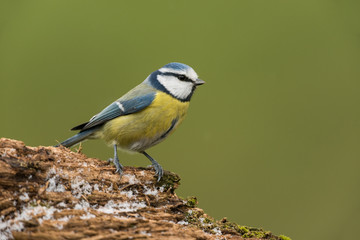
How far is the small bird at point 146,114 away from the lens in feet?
5.92

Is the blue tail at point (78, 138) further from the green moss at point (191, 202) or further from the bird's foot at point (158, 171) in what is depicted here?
the green moss at point (191, 202)

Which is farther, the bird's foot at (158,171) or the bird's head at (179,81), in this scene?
the bird's head at (179,81)

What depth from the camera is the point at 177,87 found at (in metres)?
1.90

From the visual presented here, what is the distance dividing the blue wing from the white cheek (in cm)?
8

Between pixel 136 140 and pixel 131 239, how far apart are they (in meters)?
0.63

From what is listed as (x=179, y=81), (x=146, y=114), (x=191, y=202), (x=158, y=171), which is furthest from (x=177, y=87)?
(x=191, y=202)

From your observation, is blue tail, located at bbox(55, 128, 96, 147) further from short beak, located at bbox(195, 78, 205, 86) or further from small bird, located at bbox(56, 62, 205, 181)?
short beak, located at bbox(195, 78, 205, 86)

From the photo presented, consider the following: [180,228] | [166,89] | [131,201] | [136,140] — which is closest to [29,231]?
[131,201]

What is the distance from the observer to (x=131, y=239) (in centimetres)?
127

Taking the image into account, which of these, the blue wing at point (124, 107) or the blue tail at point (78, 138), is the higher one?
the blue wing at point (124, 107)

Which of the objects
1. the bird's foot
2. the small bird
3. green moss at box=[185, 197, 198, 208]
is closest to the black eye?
the small bird

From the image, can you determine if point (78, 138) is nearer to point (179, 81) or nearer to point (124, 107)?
point (124, 107)

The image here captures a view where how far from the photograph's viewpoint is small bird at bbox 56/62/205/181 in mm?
1804

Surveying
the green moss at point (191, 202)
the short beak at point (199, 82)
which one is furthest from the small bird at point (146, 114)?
the green moss at point (191, 202)
